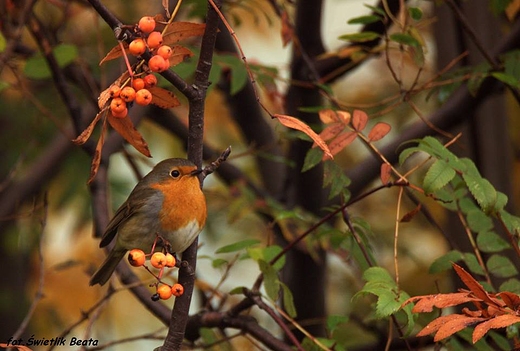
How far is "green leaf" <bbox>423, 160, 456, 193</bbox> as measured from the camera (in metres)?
1.41

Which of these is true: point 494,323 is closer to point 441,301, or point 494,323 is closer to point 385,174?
point 441,301

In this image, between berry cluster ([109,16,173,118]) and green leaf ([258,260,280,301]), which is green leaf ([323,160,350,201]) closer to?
green leaf ([258,260,280,301])

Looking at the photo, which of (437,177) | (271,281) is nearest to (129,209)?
(271,281)

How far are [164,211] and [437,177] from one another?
2.15 ft

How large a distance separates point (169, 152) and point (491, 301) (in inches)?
112

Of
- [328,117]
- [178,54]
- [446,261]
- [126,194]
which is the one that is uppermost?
[178,54]

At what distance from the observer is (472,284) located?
1.23 meters

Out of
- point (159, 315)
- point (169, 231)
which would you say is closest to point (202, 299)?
point (159, 315)

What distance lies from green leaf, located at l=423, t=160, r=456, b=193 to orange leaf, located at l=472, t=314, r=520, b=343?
0.90 feet

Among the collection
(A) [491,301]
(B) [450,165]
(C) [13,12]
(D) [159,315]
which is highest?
(C) [13,12]

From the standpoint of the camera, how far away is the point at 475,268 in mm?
1682

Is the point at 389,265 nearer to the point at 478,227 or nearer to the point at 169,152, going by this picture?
the point at 169,152

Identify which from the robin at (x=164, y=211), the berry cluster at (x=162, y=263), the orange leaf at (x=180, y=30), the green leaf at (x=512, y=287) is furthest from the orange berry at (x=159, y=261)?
the green leaf at (x=512, y=287)

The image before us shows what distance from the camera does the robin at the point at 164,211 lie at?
1667mm
